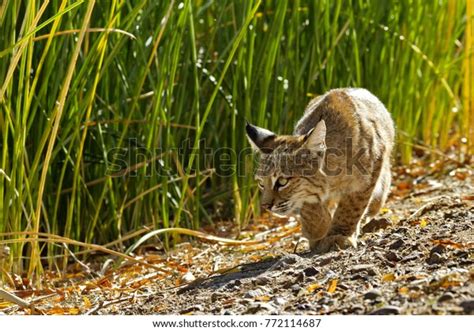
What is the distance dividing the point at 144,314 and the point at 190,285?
0.37 metres

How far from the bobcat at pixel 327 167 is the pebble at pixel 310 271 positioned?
0.57m

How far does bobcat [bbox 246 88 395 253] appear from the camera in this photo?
12.1 feet

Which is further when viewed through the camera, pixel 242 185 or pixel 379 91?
pixel 379 91

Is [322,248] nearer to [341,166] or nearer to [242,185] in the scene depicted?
[341,166]

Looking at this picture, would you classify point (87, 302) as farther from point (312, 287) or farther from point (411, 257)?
point (411, 257)

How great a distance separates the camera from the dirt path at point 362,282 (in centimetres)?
270

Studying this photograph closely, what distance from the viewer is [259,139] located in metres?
3.70

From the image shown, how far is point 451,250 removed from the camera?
10.2ft

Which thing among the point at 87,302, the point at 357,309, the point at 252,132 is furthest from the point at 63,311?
the point at 357,309

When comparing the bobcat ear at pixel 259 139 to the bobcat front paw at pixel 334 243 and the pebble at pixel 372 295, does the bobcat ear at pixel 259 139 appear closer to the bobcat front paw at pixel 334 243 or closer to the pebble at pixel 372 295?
the bobcat front paw at pixel 334 243

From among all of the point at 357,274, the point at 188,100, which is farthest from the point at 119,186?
the point at 357,274

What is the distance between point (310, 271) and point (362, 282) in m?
0.26

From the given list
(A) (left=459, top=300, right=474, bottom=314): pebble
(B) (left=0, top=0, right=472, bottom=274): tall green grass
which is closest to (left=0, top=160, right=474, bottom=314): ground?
(A) (left=459, top=300, right=474, bottom=314): pebble

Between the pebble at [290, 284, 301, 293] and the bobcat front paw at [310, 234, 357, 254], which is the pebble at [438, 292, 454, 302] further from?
the bobcat front paw at [310, 234, 357, 254]
